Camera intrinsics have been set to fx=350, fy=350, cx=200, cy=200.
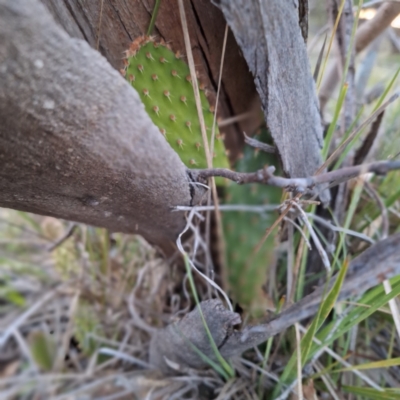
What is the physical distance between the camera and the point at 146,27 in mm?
492

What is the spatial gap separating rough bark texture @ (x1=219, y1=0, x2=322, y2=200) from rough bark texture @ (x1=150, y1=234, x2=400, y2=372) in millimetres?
190

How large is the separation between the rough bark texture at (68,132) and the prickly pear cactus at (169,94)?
80mm

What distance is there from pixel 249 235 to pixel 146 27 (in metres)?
0.43

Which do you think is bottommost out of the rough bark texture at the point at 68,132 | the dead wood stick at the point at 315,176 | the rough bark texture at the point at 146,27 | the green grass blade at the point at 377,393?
the green grass blade at the point at 377,393

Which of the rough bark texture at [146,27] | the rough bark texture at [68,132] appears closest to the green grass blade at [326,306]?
the rough bark texture at [68,132]

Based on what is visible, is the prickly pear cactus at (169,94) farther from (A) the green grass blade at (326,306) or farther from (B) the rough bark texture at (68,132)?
(A) the green grass blade at (326,306)

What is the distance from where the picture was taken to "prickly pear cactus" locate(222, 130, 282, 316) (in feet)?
2.20

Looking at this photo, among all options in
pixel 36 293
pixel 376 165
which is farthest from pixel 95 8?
pixel 36 293

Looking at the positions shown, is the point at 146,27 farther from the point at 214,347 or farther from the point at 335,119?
the point at 214,347

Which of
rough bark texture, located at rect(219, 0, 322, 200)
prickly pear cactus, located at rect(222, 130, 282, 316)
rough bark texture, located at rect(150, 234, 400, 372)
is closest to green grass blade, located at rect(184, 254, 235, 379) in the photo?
rough bark texture, located at rect(150, 234, 400, 372)

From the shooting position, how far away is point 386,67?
51.7 inches

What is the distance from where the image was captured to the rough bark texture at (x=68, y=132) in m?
0.30

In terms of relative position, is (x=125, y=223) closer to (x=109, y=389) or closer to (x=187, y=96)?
(x=187, y=96)

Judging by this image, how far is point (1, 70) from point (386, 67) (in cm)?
139
